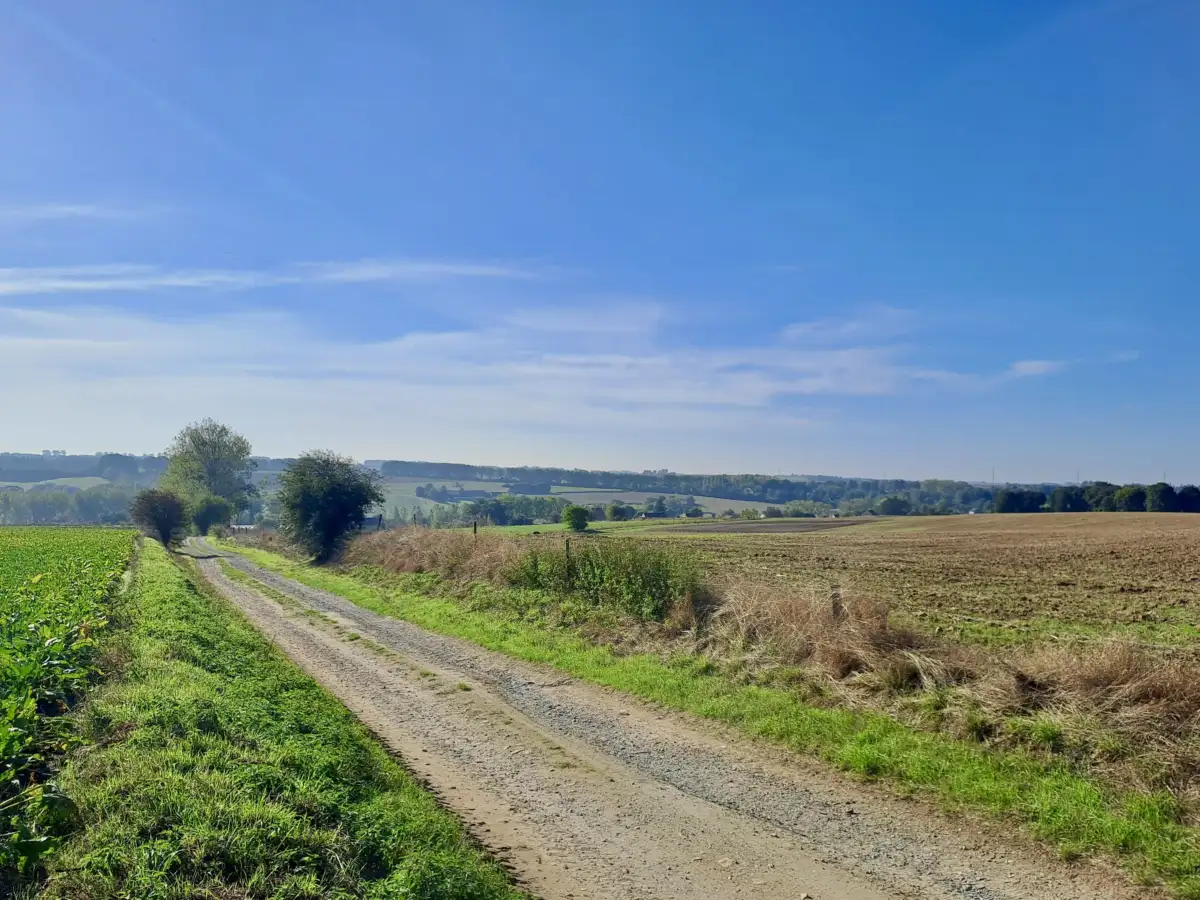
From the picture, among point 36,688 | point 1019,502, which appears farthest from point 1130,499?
point 36,688

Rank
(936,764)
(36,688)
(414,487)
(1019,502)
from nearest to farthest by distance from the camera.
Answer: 1. (936,764)
2. (36,688)
3. (1019,502)
4. (414,487)

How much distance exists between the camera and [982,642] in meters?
13.5

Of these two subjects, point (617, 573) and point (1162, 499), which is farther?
point (1162, 499)

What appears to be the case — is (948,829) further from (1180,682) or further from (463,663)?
(463,663)

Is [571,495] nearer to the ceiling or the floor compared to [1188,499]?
nearer to the floor

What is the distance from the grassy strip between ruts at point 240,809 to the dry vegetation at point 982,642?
5679mm

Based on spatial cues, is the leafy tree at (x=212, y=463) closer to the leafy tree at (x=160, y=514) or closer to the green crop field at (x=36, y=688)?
the leafy tree at (x=160, y=514)

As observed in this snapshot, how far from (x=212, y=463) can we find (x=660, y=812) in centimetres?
10548

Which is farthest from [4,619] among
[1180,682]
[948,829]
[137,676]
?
[1180,682]

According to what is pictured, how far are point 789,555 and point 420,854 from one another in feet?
109

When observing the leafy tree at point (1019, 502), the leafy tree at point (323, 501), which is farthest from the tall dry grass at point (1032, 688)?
the leafy tree at point (1019, 502)

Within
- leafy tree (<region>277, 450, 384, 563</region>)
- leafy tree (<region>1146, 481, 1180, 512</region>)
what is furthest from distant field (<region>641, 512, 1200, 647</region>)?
leafy tree (<region>1146, 481, 1180, 512</region>)

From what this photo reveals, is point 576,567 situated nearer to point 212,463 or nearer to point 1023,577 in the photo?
point 1023,577

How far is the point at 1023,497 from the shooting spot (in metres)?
91.5
